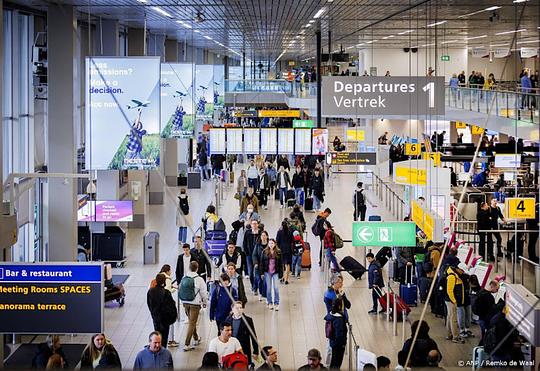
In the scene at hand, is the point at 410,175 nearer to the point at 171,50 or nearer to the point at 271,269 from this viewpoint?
the point at 271,269

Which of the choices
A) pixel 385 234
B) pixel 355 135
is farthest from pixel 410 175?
pixel 355 135

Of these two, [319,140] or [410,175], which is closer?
[410,175]

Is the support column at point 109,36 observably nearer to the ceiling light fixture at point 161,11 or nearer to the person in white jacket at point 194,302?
the ceiling light fixture at point 161,11

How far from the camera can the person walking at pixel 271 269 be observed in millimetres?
16109

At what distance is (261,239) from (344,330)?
4.38 meters

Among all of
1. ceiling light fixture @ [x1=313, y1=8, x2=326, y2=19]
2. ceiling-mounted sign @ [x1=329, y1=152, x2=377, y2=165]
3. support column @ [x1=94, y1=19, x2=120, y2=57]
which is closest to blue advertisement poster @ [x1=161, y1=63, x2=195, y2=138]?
support column @ [x1=94, y1=19, x2=120, y2=57]

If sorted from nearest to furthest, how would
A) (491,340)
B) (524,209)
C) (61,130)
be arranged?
(491,340), (61,130), (524,209)

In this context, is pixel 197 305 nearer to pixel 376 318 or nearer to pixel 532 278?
pixel 376 318

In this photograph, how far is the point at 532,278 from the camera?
61.9 ft

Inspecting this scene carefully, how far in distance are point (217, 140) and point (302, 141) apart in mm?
2460

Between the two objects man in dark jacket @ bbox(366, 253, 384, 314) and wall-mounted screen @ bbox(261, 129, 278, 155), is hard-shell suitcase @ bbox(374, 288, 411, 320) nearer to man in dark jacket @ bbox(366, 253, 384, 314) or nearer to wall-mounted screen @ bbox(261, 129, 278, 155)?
man in dark jacket @ bbox(366, 253, 384, 314)

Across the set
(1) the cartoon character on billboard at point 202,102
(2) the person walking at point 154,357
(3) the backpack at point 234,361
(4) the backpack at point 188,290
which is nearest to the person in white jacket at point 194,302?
(4) the backpack at point 188,290

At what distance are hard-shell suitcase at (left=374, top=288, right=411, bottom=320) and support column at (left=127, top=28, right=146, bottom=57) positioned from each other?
47.4 ft

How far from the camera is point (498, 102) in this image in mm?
24672
